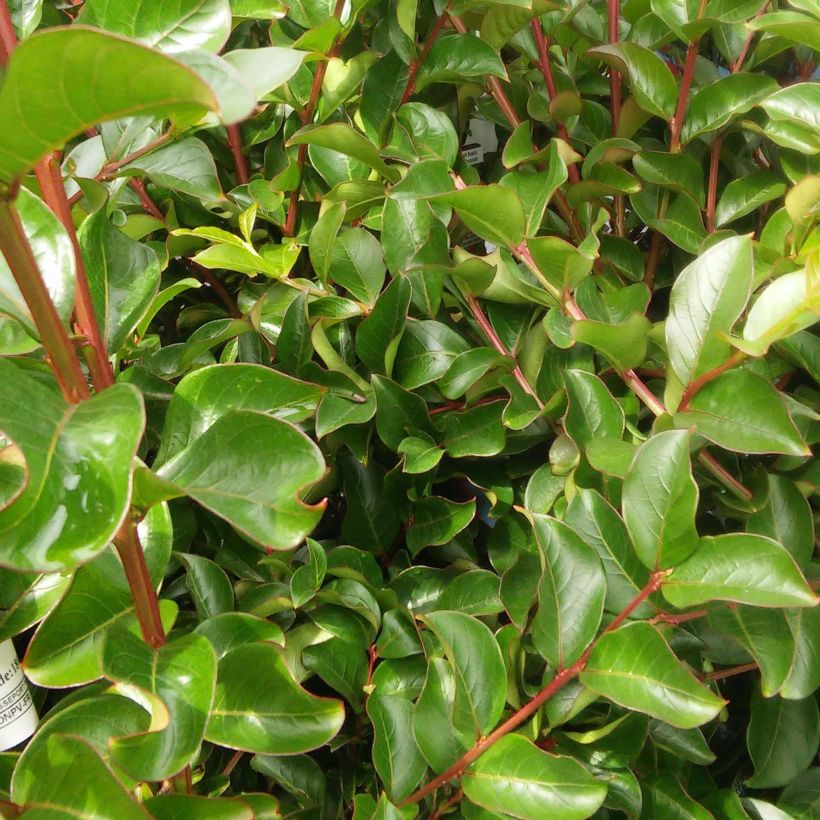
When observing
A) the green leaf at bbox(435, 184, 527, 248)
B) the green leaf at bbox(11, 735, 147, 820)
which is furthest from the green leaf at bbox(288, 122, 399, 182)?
the green leaf at bbox(11, 735, 147, 820)

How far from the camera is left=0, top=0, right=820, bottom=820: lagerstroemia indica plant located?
0.40m

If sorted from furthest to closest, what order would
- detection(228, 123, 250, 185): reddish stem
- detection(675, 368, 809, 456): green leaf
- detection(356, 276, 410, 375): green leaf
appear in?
detection(228, 123, 250, 185): reddish stem < detection(356, 276, 410, 375): green leaf < detection(675, 368, 809, 456): green leaf

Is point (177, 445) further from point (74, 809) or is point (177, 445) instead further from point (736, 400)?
point (736, 400)

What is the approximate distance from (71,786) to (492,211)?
0.44 metres

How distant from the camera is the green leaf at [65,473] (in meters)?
0.31

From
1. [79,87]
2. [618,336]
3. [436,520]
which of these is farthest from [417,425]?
[79,87]

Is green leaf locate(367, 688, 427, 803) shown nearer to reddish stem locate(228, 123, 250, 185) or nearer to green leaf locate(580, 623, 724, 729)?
green leaf locate(580, 623, 724, 729)

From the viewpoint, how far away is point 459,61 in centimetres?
68

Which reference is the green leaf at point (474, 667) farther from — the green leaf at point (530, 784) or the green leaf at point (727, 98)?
the green leaf at point (727, 98)

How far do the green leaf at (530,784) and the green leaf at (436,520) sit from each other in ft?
0.57

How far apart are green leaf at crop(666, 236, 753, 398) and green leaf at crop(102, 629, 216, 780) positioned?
354 mm

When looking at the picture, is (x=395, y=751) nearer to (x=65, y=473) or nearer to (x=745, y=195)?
(x=65, y=473)

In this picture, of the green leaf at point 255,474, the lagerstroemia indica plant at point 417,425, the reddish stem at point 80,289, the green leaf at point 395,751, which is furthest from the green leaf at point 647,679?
the reddish stem at point 80,289

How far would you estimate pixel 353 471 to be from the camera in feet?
2.20
